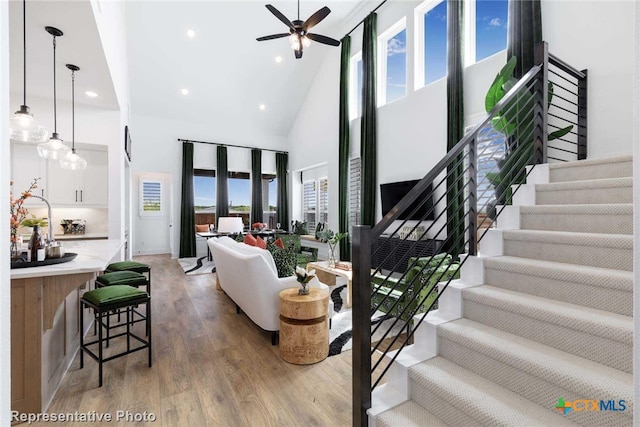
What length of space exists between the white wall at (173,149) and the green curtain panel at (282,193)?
952 millimetres

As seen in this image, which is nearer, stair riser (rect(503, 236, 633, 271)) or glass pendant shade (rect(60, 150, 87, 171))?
stair riser (rect(503, 236, 633, 271))

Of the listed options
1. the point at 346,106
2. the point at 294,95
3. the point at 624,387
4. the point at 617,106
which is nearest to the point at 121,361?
the point at 624,387

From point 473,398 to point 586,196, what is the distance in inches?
69.8

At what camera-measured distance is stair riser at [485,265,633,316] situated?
151cm

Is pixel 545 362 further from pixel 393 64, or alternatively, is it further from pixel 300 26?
pixel 393 64

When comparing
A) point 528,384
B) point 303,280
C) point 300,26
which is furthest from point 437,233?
point 300,26

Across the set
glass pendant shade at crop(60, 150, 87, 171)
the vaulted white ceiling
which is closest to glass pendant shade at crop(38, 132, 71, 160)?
glass pendant shade at crop(60, 150, 87, 171)

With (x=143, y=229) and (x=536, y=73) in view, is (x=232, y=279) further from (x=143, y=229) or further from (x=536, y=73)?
(x=143, y=229)

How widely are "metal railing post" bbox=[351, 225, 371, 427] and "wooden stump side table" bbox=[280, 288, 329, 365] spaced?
3.04 feet

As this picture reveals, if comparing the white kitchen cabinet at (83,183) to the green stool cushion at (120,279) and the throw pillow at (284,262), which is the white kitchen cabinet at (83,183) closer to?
the green stool cushion at (120,279)

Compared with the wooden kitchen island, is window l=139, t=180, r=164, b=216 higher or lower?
higher

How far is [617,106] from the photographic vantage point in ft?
9.81

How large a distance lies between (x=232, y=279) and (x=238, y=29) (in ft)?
18.2

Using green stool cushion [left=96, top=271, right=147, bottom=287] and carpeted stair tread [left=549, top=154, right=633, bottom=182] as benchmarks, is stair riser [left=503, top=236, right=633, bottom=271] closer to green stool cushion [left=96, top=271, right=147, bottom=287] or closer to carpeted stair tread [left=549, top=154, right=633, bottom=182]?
carpeted stair tread [left=549, top=154, right=633, bottom=182]
